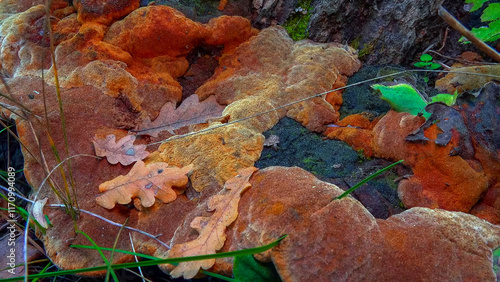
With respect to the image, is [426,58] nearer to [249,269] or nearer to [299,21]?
[299,21]

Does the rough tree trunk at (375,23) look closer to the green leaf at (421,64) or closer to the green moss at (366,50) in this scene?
the green moss at (366,50)

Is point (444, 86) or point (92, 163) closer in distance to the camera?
point (92, 163)

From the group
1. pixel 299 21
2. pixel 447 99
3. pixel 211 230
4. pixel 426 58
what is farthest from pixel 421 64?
pixel 211 230

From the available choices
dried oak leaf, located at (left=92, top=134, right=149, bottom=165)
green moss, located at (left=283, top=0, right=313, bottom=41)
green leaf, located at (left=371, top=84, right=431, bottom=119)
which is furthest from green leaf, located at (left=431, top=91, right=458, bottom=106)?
dried oak leaf, located at (left=92, top=134, right=149, bottom=165)

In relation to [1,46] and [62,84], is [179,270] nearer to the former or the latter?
[62,84]

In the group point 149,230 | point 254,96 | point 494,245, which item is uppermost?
point 494,245

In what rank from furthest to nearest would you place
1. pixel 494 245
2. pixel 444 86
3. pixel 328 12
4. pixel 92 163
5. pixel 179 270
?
pixel 328 12 → pixel 444 86 → pixel 92 163 → pixel 179 270 → pixel 494 245

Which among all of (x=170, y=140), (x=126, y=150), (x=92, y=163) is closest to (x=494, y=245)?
(x=170, y=140)
